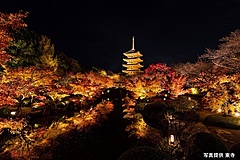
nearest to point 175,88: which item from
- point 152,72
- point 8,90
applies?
point 152,72

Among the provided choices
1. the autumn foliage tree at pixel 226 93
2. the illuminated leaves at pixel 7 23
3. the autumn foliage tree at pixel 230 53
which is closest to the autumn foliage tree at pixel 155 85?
the autumn foliage tree at pixel 226 93

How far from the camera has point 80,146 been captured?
8.64 m

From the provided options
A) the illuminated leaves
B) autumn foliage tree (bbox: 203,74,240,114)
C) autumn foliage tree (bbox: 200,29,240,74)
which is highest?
autumn foliage tree (bbox: 200,29,240,74)

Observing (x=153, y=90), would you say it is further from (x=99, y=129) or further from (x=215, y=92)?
(x=99, y=129)

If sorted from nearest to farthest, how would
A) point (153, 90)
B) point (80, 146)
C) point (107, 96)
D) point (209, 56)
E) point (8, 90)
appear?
point (8, 90) < point (80, 146) < point (209, 56) < point (153, 90) < point (107, 96)

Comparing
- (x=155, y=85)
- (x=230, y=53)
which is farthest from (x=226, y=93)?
(x=155, y=85)

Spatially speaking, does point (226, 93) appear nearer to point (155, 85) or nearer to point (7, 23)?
point (155, 85)

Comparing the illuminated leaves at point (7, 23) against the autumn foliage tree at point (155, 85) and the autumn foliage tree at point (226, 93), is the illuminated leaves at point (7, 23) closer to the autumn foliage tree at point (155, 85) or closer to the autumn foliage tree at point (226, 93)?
the autumn foliage tree at point (226, 93)

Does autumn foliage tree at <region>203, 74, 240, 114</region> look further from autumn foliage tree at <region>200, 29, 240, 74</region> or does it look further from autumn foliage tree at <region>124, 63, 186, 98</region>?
autumn foliage tree at <region>124, 63, 186, 98</region>

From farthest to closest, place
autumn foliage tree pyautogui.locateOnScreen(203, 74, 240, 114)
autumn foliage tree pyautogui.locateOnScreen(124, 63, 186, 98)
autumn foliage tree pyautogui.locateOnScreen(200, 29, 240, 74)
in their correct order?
autumn foliage tree pyautogui.locateOnScreen(124, 63, 186, 98), autumn foliage tree pyautogui.locateOnScreen(200, 29, 240, 74), autumn foliage tree pyautogui.locateOnScreen(203, 74, 240, 114)

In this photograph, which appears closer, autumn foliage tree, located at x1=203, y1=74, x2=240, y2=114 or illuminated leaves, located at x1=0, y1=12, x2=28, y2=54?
illuminated leaves, located at x1=0, y1=12, x2=28, y2=54

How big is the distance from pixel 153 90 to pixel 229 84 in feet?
24.2

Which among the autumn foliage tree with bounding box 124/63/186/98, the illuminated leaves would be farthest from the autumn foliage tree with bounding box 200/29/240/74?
the illuminated leaves

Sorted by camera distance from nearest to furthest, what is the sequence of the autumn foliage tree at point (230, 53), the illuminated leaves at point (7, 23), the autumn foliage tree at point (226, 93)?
the illuminated leaves at point (7, 23) → the autumn foliage tree at point (226, 93) → the autumn foliage tree at point (230, 53)
